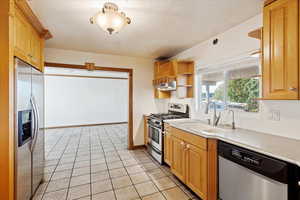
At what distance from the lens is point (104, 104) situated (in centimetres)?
747

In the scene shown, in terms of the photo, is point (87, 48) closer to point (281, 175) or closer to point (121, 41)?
point (121, 41)

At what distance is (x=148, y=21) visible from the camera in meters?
2.20

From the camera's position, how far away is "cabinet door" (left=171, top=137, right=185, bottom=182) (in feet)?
7.52

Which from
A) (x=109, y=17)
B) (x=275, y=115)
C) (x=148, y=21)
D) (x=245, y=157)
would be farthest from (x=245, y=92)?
(x=109, y=17)

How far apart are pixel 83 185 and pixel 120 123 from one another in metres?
5.39

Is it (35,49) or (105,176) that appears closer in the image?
(35,49)

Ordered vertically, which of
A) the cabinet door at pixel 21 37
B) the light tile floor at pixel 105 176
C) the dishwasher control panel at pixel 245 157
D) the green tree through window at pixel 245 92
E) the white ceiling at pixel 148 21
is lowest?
the light tile floor at pixel 105 176

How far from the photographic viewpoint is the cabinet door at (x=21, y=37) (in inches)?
62.7

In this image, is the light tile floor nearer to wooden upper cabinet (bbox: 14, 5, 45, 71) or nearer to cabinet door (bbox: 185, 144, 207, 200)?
cabinet door (bbox: 185, 144, 207, 200)

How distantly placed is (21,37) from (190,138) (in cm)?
240

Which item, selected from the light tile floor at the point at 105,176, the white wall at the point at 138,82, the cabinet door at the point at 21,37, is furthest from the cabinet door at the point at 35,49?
the light tile floor at the point at 105,176

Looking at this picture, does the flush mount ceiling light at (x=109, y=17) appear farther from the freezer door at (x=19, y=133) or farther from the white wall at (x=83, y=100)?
the white wall at (x=83, y=100)

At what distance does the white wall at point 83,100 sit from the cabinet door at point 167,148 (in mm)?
5156

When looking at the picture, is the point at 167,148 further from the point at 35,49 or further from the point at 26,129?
the point at 35,49
